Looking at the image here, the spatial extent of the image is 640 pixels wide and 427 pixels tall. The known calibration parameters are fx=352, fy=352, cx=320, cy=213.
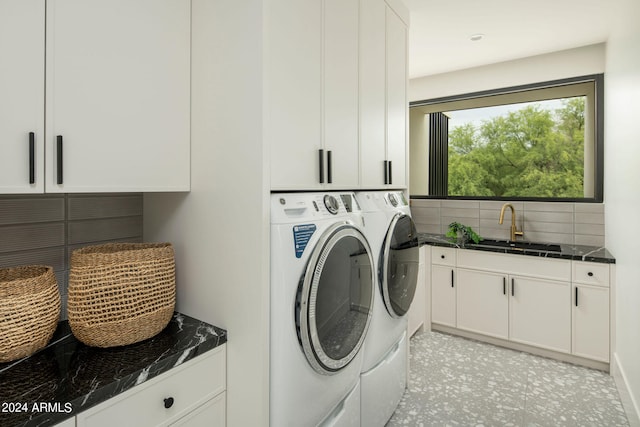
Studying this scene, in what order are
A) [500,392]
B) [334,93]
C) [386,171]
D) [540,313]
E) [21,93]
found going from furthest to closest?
[540,313], [500,392], [386,171], [334,93], [21,93]

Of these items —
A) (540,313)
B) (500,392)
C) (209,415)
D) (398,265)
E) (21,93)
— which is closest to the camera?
(21,93)

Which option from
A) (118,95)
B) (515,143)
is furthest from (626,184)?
Result: (118,95)

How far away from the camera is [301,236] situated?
1.28 meters

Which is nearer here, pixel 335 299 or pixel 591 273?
pixel 335 299

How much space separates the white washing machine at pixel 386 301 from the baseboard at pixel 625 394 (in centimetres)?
121

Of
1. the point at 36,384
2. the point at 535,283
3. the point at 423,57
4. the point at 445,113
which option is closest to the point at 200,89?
the point at 36,384

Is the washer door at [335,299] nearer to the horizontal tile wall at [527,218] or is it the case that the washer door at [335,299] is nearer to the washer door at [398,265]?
the washer door at [398,265]

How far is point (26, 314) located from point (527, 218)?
367cm

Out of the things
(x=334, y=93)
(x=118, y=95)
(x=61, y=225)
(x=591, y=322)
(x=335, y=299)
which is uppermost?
(x=334, y=93)

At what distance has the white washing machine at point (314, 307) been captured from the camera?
1.23 m

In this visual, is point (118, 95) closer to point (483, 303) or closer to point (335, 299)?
point (335, 299)

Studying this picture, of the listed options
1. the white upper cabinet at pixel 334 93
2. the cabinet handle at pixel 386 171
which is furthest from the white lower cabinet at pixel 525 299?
the cabinet handle at pixel 386 171

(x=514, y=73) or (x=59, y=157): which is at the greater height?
(x=514, y=73)

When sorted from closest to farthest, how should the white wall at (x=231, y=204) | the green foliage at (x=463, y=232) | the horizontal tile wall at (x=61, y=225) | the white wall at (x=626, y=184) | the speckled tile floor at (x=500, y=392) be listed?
the white wall at (x=231, y=204) < the horizontal tile wall at (x=61, y=225) < the white wall at (x=626, y=184) < the speckled tile floor at (x=500, y=392) < the green foliage at (x=463, y=232)
